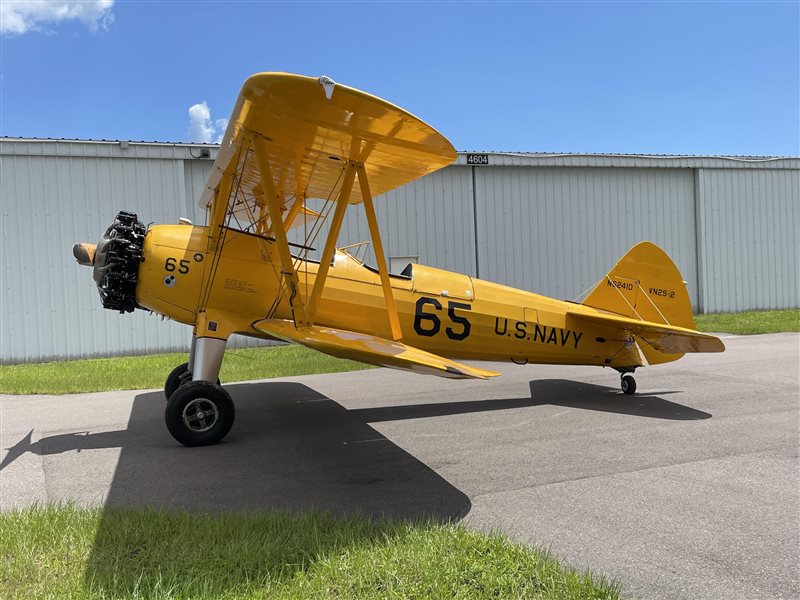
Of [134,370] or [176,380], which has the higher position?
[176,380]

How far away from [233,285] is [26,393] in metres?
5.37

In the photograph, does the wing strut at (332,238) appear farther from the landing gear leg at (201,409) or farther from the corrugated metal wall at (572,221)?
the corrugated metal wall at (572,221)

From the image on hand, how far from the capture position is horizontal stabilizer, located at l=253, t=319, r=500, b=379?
4457 millimetres

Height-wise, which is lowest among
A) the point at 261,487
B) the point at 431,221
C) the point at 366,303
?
the point at 261,487

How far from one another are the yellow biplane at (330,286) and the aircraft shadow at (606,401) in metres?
0.42

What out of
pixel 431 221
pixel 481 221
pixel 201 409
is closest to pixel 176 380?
pixel 201 409

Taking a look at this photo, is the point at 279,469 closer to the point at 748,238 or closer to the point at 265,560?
the point at 265,560

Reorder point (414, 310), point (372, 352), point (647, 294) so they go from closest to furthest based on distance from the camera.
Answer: point (372, 352)
point (414, 310)
point (647, 294)

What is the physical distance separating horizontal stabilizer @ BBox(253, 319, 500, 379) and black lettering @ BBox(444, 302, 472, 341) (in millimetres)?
1812

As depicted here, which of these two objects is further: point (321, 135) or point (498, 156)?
point (498, 156)

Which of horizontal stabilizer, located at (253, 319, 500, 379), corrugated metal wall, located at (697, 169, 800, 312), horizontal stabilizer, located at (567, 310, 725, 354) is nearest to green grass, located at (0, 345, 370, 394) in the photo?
horizontal stabilizer, located at (253, 319, 500, 379)

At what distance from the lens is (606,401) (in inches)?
312

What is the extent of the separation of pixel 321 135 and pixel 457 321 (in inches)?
123

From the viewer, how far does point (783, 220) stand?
21.5m
